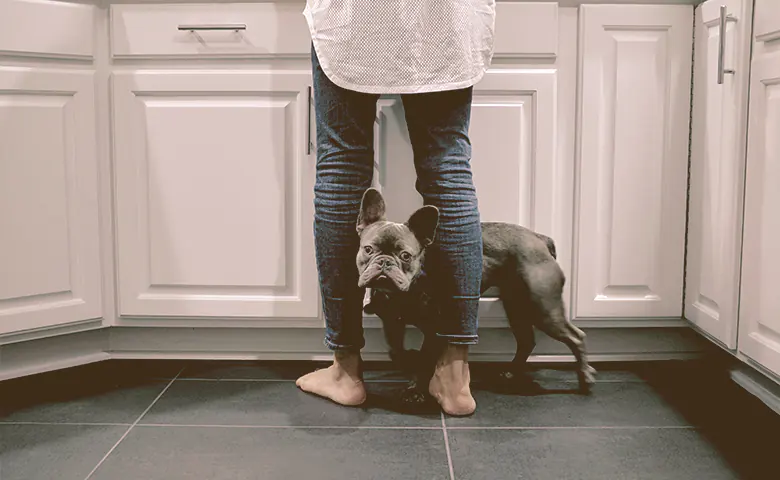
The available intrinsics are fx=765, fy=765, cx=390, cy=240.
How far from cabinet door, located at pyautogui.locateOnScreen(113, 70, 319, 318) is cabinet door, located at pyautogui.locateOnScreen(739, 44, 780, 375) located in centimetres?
96

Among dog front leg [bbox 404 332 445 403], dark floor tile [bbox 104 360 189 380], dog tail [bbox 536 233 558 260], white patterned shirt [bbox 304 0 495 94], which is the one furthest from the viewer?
dark floor tile [bbox 104 360 189 380]

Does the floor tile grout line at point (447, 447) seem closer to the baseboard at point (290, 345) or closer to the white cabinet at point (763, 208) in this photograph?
the baseboard at point (290, 345)

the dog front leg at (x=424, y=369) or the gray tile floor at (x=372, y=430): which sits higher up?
the dog front leg at (x=424, y=369)

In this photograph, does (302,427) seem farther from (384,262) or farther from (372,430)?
(384,262)

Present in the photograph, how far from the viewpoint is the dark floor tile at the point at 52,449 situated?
1300 millimetres

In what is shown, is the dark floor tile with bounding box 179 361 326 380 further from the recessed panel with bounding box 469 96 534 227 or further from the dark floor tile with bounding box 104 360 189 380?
the recessed panel with bounding box 469 96 534 227

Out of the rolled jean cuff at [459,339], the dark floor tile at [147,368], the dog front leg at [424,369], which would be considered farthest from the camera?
the dark floor tile at [147,368]

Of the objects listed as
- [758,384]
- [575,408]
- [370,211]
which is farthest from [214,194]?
[758,384]

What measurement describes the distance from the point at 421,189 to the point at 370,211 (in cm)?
12

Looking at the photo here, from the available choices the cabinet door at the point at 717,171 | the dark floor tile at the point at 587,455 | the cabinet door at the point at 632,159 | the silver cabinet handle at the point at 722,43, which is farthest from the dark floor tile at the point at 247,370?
the silver cabinet handle at the point at 722,43

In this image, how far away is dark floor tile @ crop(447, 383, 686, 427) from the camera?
1.53m

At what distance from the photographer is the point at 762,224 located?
4.99 feet

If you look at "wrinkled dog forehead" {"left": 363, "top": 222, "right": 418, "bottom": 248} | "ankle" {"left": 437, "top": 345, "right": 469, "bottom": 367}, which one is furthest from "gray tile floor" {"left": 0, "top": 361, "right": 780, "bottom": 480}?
"wrinkled dog forehead" {"left": 363, "top": 222, "right": 418, "bottom": 248}

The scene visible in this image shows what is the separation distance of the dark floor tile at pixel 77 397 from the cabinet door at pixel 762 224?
4.16 ft
